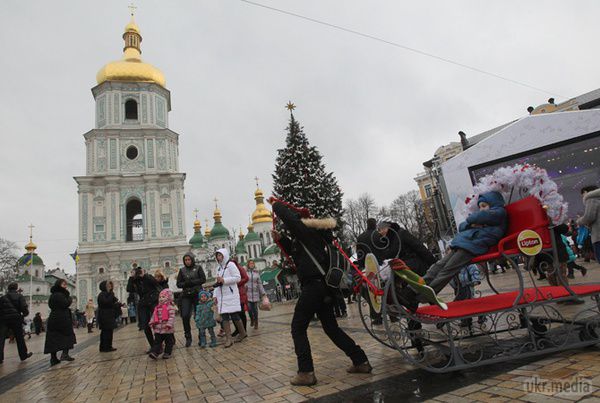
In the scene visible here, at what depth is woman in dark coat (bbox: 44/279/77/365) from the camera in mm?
7477

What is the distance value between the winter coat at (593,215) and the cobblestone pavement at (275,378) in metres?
2.46

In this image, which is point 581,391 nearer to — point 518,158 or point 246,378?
point 246,378

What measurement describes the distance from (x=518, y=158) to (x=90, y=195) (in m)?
37.8

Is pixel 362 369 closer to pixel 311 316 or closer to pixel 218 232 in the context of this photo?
pixel 311 316

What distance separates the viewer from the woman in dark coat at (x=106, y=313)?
8633 mm

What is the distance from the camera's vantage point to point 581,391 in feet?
8.04

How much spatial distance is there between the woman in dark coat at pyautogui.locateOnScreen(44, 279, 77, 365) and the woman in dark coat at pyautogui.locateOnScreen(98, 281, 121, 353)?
853 mm

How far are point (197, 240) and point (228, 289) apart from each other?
211 ft

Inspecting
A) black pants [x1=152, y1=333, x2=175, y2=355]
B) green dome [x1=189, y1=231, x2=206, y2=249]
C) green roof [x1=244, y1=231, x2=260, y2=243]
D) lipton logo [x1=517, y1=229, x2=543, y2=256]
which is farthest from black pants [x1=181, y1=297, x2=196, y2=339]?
green dome [x1=189, y1=231, x2=206, y2=249]

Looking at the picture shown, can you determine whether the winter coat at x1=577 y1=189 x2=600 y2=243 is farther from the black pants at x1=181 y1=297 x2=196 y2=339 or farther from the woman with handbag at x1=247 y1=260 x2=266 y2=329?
the woman with handbag at x1=247 y1=260 x2=266 y2=329

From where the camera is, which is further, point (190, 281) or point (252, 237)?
point (252, 237)

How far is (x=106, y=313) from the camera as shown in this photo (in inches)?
342

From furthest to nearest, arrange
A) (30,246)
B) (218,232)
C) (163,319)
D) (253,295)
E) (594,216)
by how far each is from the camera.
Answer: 1. (218,232)
2. (30,246)
3. (253,295)
4. (163,319)
5. (594,216)

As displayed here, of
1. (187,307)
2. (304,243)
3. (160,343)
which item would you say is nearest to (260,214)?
(187,307)
